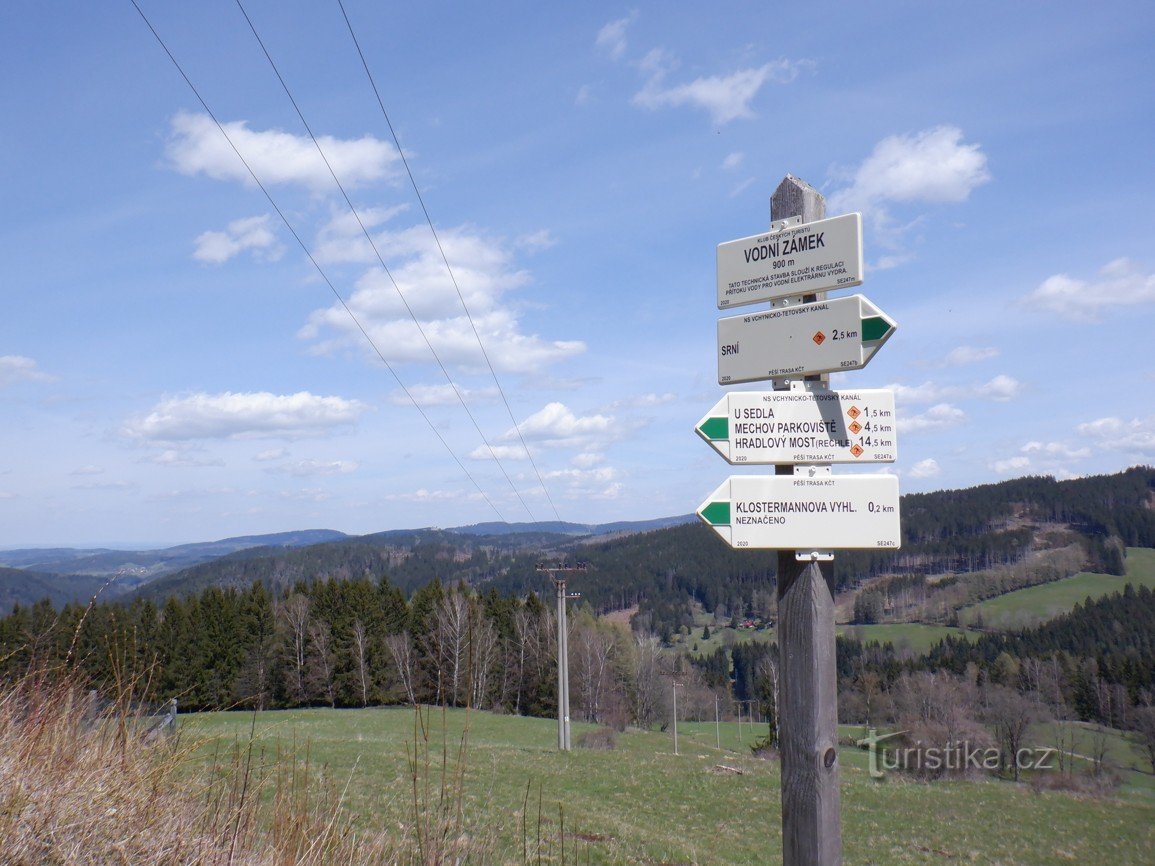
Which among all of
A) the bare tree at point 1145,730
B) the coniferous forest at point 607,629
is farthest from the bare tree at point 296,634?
the bare tree at point 1145,730

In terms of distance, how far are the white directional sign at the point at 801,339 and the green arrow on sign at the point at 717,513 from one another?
54cm

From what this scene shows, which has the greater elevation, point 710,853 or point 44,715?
point 44,715

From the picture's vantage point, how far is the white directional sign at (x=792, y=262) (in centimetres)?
303

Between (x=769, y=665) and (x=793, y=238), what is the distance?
80.2 meters

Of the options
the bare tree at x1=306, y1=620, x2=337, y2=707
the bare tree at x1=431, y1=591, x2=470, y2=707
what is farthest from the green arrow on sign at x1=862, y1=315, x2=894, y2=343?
the bare tree at x1=306, y1=620, x2=337, y2=707

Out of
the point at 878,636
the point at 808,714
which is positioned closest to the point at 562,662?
the point at 808,714

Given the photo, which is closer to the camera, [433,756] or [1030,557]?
[433,756]

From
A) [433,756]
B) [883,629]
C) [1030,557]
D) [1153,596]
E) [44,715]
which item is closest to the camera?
[44,715]

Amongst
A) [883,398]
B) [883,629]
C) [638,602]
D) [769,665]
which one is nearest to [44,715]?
[883,398]

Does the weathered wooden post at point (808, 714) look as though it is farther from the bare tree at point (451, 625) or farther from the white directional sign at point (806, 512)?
the bare tree at point (451, 625)

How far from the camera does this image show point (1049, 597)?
390 ft

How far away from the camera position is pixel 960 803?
17875 millimetres

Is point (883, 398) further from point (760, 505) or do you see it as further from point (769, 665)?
point (769, 665)

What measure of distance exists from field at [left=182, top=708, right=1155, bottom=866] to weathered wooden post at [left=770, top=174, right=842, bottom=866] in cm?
291
